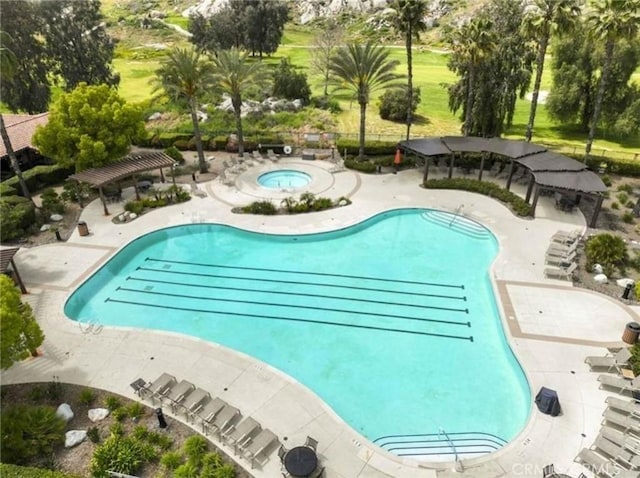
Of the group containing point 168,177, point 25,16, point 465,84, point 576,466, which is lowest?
point 576,466

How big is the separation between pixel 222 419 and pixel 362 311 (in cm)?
827

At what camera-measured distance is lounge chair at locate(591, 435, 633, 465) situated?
1234 centimetres

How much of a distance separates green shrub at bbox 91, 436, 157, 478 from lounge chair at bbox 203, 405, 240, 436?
70.9 inches

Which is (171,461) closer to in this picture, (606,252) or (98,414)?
(98,414)

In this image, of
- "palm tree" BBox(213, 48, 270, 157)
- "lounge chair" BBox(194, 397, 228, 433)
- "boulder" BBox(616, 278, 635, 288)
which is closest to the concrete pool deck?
"lounge chair" BBox(194, 397, 228, 433)

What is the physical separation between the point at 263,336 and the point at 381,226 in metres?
11.8

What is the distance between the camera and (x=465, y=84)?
35500 mm

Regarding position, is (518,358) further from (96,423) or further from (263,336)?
(96,423)

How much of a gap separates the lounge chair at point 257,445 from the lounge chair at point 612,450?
32.3 feet

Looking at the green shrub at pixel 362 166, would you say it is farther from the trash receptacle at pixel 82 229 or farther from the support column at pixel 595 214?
the trash receptacle at pixel 82 229

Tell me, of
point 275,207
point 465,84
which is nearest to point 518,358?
point 275,207

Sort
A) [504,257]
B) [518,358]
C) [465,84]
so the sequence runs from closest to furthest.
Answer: [518,358] < [504,257] < [465,84]

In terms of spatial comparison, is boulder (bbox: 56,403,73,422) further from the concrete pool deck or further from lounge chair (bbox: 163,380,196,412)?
lounge chair (bbox: 163,380,196,412)

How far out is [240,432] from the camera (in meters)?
13.3
